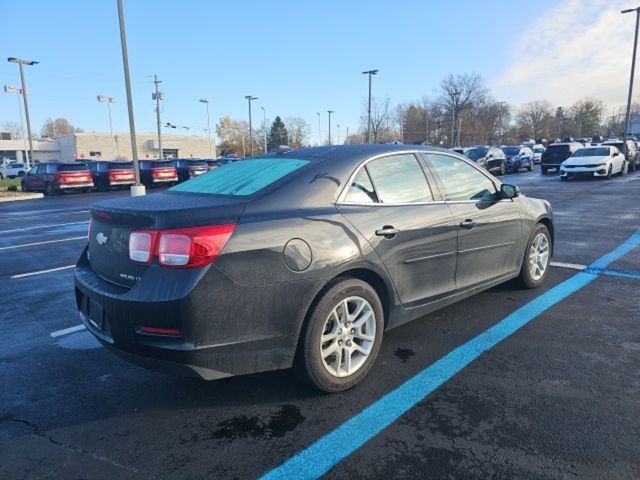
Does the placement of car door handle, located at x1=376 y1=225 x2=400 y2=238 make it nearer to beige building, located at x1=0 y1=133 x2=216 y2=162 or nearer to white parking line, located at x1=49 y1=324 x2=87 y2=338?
white parking line, located at x1=49 y1=324 x2=87 y2=338

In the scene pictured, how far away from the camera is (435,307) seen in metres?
Answer: 3.88

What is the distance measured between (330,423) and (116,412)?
136cm

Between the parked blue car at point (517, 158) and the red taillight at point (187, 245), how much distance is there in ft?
99.8

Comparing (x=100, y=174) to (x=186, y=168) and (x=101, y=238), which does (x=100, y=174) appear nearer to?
(x=186, y=168)

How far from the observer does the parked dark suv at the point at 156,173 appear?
29.1 metres

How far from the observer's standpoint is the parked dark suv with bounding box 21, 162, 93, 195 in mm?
25859

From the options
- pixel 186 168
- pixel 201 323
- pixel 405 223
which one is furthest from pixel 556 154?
pixel 201 323

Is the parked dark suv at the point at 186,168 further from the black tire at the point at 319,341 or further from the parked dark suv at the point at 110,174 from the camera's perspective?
the black tire at the point at 319,341

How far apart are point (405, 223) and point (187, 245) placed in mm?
1647

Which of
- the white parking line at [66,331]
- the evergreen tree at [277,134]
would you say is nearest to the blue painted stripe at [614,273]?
the white parking line at [66,331]

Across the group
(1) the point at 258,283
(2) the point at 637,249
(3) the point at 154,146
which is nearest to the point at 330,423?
(1) the point at 258,283

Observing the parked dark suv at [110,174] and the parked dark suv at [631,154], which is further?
the parked dark suv at [110,174]

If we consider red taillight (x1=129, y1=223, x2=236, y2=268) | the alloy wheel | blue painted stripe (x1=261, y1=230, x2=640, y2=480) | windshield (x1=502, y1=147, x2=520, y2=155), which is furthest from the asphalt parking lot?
windshield (x1=502, y1=147, x2=520, y2=155)

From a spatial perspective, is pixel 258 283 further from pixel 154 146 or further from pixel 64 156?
pixel 64 156
